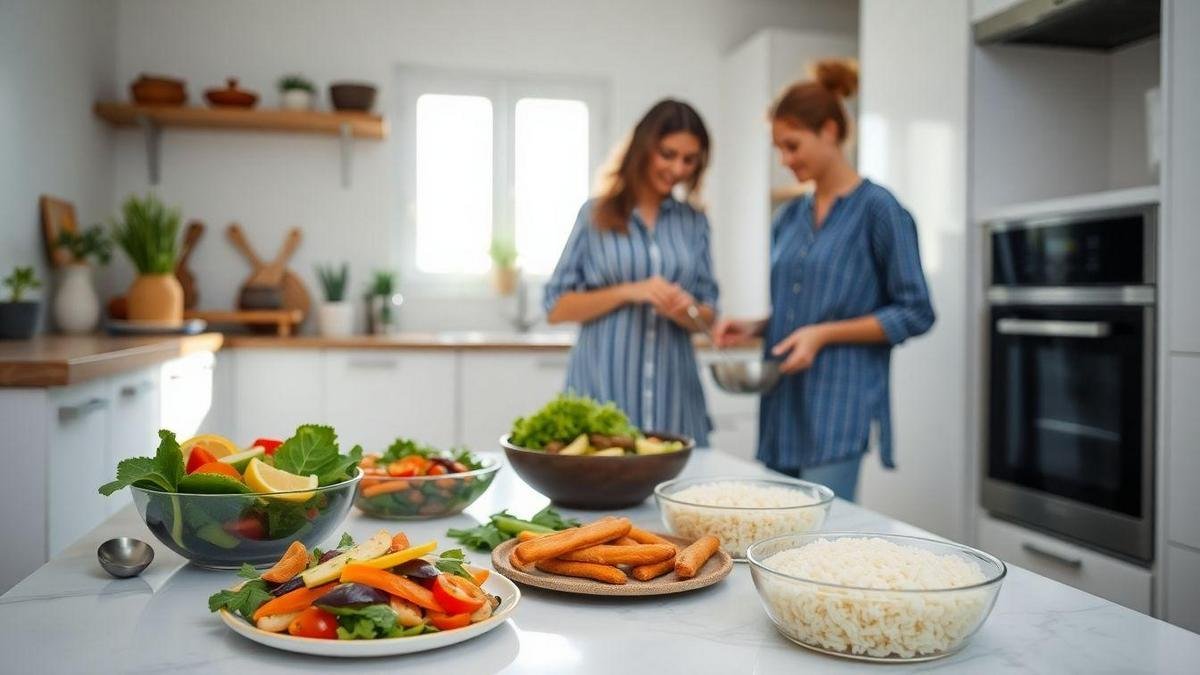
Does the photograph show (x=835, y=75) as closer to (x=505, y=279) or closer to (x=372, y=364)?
(x=372, y=364)

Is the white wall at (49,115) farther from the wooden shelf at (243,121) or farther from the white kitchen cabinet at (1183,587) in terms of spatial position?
the white kitchen cabinet at (1183,587)

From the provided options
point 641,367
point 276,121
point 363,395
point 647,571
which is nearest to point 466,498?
point 647,571

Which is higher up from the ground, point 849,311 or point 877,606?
point 849,311

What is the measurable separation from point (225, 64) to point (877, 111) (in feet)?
8.83

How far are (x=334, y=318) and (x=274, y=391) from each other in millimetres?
496

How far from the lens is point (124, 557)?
3.32 ft

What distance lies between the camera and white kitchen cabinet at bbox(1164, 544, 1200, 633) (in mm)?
2152

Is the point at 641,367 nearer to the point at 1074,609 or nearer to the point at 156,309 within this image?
the point at 1074,609

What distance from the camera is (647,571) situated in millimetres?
953

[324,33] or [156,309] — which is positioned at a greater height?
[324,33]

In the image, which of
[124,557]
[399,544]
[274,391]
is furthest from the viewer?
[274,391]

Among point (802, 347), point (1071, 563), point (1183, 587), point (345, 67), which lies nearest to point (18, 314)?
point (345, 67)

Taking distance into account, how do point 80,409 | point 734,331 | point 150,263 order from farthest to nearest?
point 150,263
point 734,331
point 80,409

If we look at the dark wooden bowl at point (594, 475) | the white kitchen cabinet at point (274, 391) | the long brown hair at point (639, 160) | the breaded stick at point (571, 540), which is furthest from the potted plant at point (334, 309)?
the breaded stick at point (571, 540)
